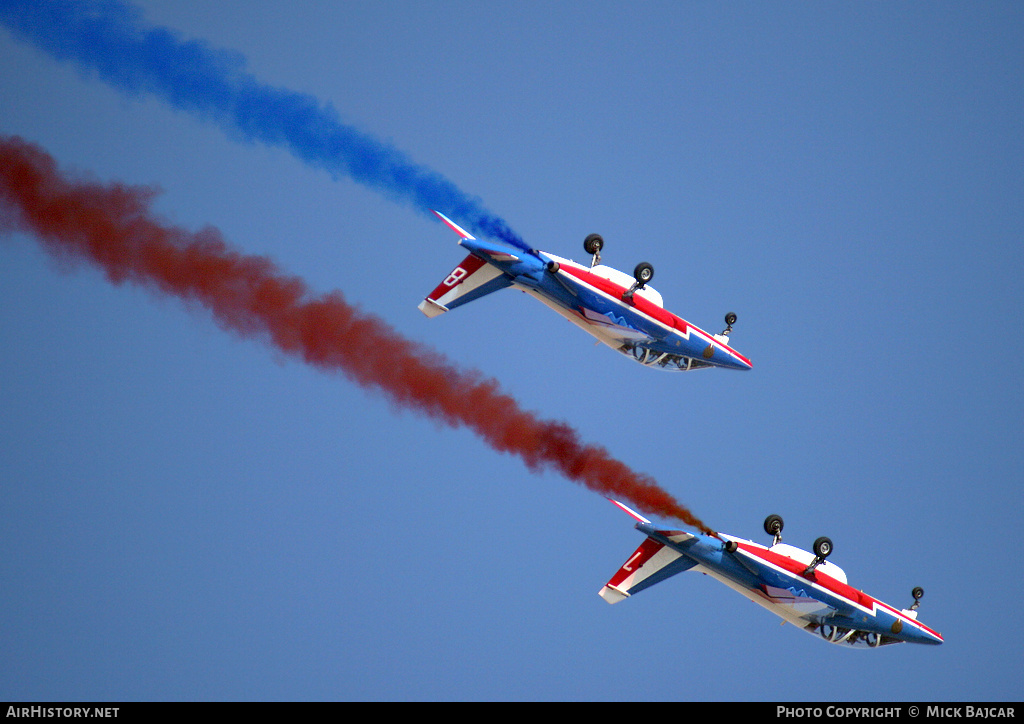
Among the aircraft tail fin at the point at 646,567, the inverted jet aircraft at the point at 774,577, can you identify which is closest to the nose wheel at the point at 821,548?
the inverted jet aircraft at the point at 774,577

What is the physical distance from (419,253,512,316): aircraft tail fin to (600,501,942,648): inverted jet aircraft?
8130 millimetres

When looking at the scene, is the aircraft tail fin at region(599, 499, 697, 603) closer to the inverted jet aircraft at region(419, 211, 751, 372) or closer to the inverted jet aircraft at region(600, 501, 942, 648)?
the inverted jet aircraft at region(600, 501, 942, 648)

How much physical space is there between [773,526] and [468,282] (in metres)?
11.9

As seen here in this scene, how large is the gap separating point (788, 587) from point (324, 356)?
1590 cm

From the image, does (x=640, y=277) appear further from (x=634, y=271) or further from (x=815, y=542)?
(x=815, y=542)

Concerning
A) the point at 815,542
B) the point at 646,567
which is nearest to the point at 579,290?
the point at 646,567

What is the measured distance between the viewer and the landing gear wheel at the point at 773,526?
48719 millimetres

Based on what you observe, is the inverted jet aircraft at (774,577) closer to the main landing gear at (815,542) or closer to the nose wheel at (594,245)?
the main landing gear at (815,542)

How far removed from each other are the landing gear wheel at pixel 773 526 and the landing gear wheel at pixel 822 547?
120cm
